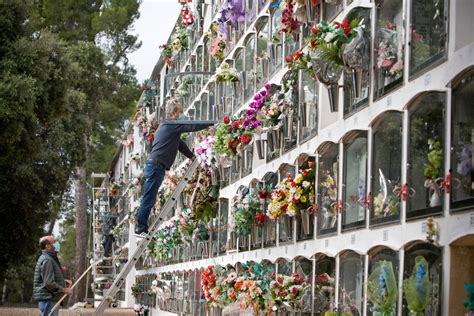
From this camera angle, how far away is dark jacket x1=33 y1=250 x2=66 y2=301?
11836mm

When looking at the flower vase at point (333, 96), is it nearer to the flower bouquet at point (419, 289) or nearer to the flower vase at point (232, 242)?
the flower bouquet at point (419, 289)

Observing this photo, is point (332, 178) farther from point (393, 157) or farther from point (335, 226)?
point (393, 157)

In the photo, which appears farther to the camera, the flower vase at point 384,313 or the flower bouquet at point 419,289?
the flower vase at point 384,313

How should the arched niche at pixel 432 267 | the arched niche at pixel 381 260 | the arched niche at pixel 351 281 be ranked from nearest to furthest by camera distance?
1. the arched niche at pixel 432 267
2. the arched niche at pixel 381 260
3. the arched niche at pixel 351 281

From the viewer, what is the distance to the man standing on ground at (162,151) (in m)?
14.3

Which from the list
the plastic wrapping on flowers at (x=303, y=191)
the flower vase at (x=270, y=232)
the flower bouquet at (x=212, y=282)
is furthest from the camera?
the flower bouquet at (x=212, y=282)

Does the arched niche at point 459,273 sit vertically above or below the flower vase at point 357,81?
below

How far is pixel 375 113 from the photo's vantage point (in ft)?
24.9

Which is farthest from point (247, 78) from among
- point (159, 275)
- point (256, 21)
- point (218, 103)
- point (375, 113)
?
point (159, 275)

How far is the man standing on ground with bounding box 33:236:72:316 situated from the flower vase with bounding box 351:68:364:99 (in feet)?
16.5

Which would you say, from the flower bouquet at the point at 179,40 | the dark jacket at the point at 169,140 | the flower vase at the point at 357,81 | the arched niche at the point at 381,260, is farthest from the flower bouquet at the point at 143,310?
the arched niche at the point at 381,260

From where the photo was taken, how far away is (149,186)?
48.4 ft

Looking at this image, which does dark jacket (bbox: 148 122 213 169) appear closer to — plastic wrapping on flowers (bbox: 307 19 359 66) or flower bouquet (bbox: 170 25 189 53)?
plastic wrapping on flowers (bbox: 307 19 359 66)

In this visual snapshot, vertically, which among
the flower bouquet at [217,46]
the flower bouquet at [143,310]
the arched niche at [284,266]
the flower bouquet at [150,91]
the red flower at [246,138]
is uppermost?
the flower bouquet at [150,91]
